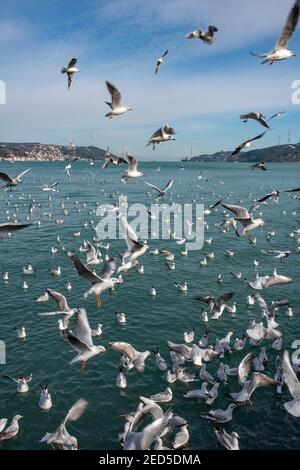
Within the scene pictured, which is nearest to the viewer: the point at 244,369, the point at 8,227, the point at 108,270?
the point at 8,227

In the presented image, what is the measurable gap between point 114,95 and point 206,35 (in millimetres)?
4284

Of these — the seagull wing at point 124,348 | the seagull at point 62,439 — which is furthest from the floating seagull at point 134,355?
the seagull at point 62,439

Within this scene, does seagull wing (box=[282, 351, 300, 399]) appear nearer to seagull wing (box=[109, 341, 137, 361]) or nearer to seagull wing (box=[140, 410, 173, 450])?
seagull wing (box=[140, 410, 173, 450])

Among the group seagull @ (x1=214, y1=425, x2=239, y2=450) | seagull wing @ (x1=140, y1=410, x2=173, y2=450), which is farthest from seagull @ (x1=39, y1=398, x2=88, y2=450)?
seagull wing @ (x1=140, y1=410, x2=173, y2=450)

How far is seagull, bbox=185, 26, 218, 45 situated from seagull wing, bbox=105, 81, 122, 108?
3476 millimetres

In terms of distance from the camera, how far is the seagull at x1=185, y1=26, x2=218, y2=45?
16.0m

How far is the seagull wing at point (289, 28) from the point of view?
42.0 ft

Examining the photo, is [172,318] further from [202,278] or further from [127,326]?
[202,278]

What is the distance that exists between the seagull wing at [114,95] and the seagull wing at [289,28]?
613 centimetres

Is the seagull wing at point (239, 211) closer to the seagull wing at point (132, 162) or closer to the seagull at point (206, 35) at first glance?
the seagull wing at point (132, 162)

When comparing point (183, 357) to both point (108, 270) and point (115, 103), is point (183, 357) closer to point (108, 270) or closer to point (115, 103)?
point (108, 270)

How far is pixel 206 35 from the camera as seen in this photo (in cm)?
1612

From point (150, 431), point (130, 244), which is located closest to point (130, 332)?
point (130, 244)

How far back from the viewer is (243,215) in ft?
50.9
